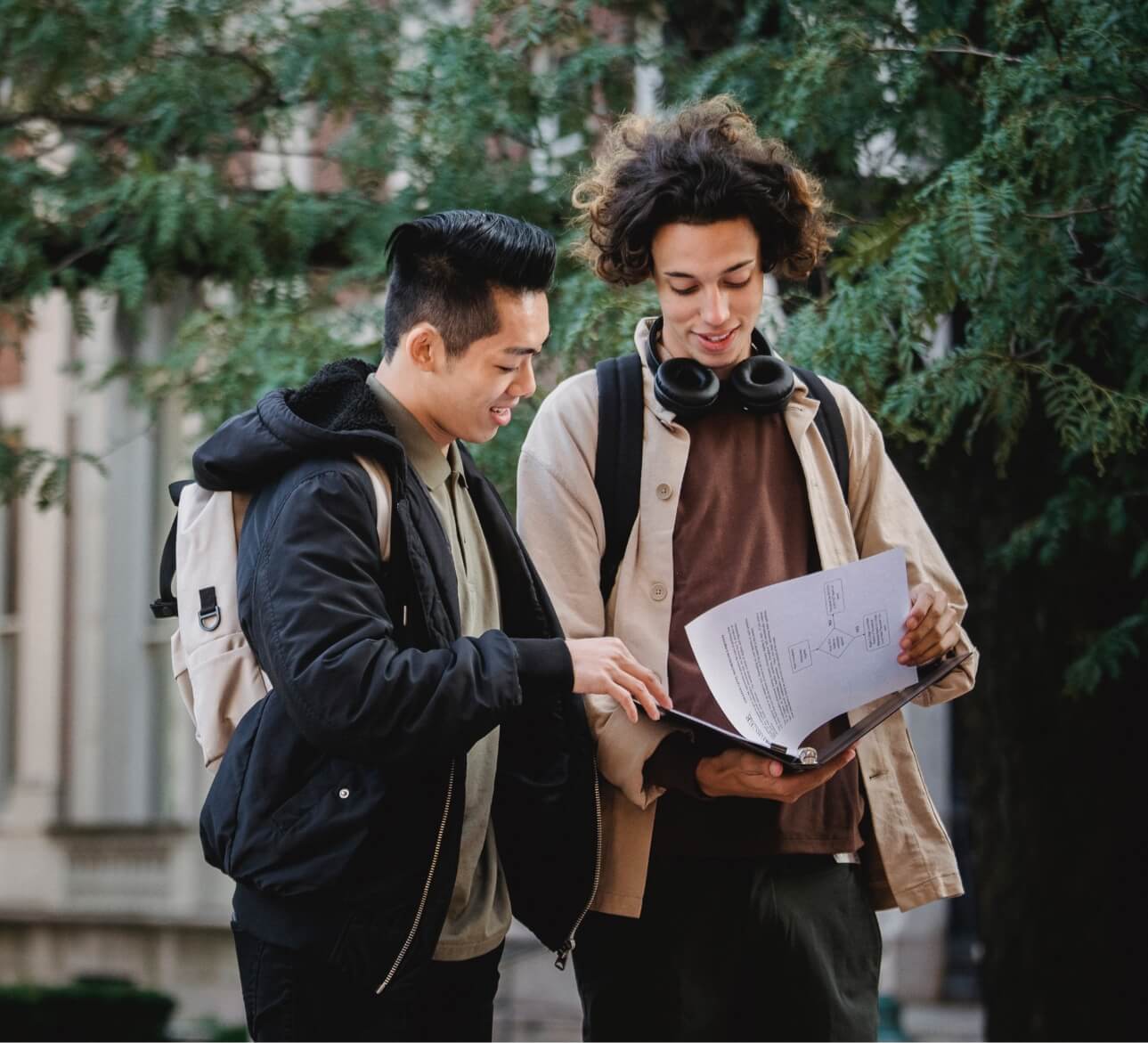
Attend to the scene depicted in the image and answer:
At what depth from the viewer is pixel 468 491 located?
3283 mm

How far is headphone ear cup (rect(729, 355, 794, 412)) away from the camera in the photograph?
335 cm

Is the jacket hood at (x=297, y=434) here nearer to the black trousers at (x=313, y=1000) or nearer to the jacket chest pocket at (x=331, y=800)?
the jacket chest pocket at (x=331, y=800)

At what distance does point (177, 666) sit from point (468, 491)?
0.61 metres

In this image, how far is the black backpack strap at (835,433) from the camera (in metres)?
3.42

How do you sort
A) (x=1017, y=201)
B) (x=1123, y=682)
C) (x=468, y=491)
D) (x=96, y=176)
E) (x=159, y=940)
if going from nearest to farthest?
1. (x=468, y=491)
2. (x=1017, y=201)
3. (x=1123, y=682)
4. (x=96, y=176)
5. (x=159, y=940)

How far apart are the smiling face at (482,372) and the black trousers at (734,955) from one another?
2.87ft

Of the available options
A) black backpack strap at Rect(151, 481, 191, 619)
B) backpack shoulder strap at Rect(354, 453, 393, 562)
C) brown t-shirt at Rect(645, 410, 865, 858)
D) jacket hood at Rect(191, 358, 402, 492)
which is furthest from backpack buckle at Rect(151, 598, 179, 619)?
brown t-shirt at Rect(645, 410, 865, 858)

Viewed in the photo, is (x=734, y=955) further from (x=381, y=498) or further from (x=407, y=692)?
(x=381, y=498)

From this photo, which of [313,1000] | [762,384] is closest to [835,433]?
[762,384]

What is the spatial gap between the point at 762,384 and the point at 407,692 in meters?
1.02

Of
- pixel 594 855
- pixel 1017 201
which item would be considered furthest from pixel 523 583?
pixel 1017 201

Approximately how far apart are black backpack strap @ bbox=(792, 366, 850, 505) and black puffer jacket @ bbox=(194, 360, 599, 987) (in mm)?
780

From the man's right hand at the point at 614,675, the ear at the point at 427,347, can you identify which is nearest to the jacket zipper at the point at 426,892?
the man's right hand at the point at 614,675

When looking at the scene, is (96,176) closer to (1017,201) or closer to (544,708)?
(1017,201)
